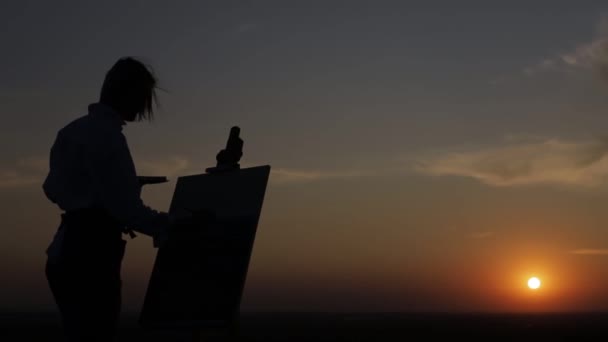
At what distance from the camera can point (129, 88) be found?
155 inches

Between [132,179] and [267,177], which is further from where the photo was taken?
[267,177]

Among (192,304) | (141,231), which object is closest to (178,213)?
→ (192,304)

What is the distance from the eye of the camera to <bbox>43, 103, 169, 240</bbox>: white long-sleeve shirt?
3.70 m

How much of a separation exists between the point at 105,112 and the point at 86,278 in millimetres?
841

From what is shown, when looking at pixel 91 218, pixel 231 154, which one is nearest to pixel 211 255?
pixel 231 154

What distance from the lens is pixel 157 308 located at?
546 cm

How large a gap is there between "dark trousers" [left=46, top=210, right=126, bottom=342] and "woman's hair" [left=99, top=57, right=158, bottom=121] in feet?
1.94

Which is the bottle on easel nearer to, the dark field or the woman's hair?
the woman's hair

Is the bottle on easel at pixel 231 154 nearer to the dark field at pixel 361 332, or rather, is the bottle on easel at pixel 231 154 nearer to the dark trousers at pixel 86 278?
the dark trousers at pixel 86 278

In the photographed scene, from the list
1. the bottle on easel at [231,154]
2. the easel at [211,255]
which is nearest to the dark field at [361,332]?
the easel at [211,255]

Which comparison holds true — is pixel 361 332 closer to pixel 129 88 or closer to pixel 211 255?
pixel 211 255

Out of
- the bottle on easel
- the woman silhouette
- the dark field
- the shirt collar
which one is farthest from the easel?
the dark field

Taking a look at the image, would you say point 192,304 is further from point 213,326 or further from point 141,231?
point 141,231

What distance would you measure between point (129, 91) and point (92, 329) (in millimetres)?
1205
